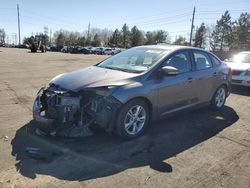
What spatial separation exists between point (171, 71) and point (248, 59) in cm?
781

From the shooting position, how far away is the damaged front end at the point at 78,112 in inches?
189

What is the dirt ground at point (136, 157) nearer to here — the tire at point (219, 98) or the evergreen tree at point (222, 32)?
the tire at point (219, 98)

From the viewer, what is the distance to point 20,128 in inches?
220

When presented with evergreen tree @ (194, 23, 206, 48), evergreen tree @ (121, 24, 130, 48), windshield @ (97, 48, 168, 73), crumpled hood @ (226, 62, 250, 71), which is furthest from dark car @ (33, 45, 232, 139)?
evergreen tree @ (121, 24, 130, 48)

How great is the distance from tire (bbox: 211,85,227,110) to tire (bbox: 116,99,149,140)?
8.74 feet

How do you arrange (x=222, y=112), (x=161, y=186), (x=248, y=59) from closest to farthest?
(x=161, y=186), (x=222, y=112), (x=248, y=59)

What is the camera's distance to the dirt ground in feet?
12.6

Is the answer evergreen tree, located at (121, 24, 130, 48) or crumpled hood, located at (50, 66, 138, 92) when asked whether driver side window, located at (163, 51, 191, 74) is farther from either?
evergreen tree, located at (121, 24, 130, 48)

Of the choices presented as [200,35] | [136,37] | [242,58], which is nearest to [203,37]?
[200,35]

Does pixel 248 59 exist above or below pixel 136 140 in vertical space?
above

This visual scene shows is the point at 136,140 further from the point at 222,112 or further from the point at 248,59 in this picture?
the point at 248,59

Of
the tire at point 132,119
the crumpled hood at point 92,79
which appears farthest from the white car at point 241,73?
the crumpled hood at point 92,79

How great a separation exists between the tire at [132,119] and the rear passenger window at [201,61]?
6.49 feet

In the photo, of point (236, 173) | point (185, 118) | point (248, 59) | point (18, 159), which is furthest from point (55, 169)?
point (248, 59)
